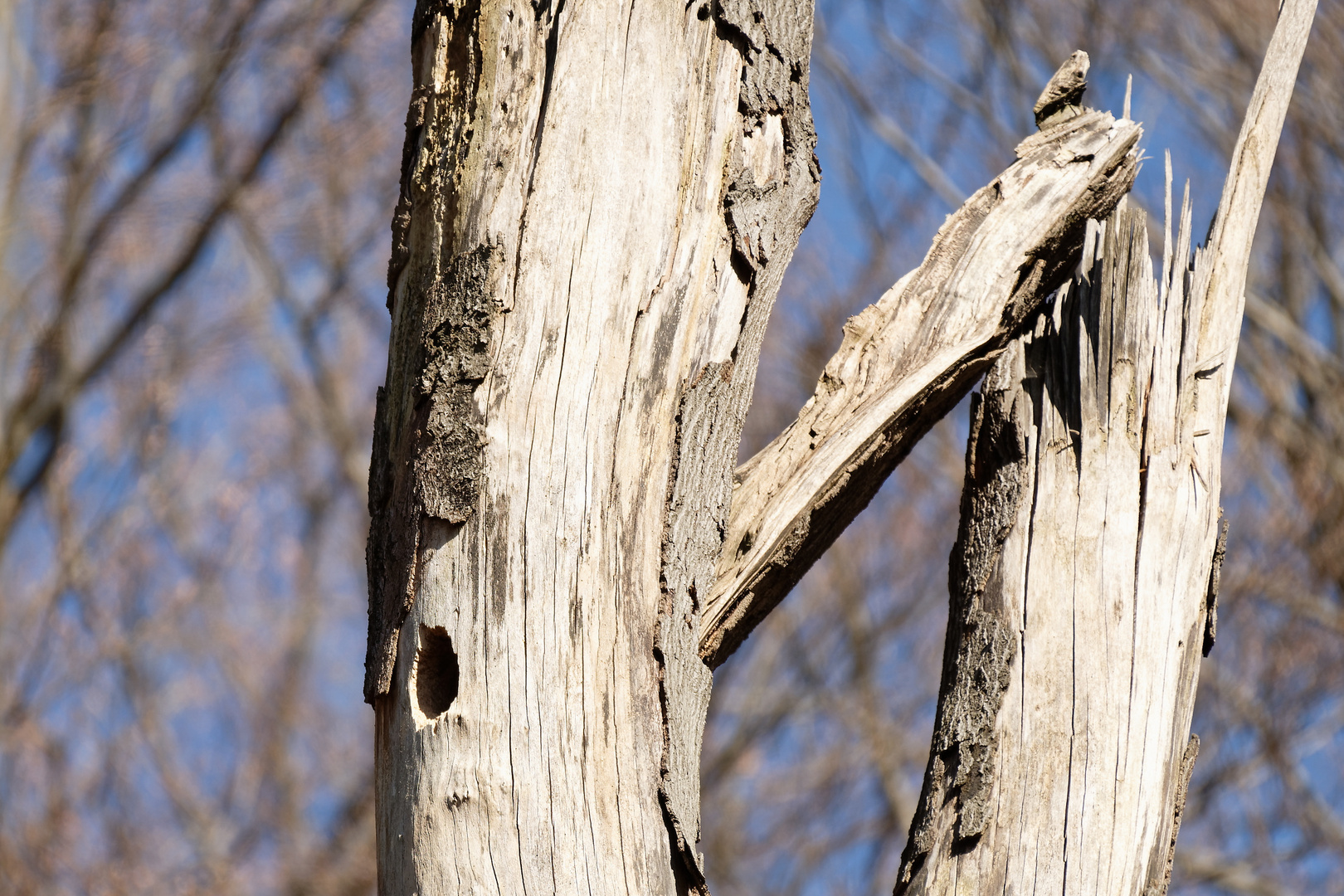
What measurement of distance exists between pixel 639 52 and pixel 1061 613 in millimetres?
1150

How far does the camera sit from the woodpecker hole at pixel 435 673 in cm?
170

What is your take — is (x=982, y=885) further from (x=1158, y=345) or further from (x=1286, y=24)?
(x=1286, y=24)

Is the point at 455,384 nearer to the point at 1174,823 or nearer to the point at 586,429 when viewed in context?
the point at 586,429

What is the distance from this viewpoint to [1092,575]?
202 cm

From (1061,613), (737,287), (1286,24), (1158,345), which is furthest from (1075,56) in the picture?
(1061,613)

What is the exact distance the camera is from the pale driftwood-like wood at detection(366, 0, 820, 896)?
5.35ft

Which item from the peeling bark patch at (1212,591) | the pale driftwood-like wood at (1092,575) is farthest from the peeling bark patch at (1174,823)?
the peeling bark patch at (1212,591)

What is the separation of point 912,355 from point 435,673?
0.98m

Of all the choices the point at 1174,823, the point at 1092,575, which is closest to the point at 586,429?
the point at 1092,575

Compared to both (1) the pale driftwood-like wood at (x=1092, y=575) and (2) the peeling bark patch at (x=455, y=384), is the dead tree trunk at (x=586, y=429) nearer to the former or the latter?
(2) the peeling bark patch at (x=455, y=384)

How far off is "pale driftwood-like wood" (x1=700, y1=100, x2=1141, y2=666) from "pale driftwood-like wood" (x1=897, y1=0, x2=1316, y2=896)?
0.09m

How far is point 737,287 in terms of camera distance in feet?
6.22

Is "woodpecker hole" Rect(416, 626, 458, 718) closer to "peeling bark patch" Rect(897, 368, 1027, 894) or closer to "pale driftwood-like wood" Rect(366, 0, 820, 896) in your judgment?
"pale driftwood-like wood" Rect(366, 0, 820, 896)

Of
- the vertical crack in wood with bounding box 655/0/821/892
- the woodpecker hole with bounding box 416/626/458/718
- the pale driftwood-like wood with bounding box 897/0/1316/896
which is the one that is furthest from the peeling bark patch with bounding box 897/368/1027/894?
the woodpecker hole with bounding box 416/626/458/718
